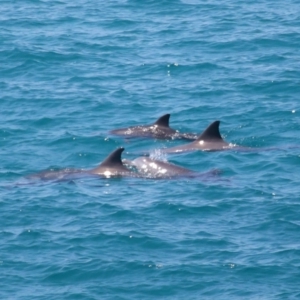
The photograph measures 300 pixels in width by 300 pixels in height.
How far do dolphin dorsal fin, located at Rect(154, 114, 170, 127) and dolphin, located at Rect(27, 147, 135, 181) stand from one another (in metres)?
3.50

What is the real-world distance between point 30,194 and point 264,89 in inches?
477

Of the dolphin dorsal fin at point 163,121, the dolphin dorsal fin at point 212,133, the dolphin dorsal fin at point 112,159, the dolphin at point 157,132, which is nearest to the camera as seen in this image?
the dolphin dorsal fin at point 112,159

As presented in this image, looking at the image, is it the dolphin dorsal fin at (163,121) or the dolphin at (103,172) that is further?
the dolphin dorsal fin at (163,121)

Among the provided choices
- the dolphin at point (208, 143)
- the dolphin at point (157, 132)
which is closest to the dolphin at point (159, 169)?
the dolphin at point (208, 143)

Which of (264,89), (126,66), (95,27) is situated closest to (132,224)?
(264,89)

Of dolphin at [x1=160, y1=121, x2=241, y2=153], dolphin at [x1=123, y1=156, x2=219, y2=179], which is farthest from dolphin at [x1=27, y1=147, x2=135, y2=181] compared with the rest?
dolphin at [x1=160, y1=121, x2=241, y2=153]

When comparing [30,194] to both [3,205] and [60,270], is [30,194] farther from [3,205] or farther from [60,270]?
[60,270]

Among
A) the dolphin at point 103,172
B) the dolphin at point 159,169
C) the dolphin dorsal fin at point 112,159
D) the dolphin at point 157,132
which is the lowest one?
the dolphin at point 157,132

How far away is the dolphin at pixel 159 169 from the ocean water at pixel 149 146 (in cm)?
39

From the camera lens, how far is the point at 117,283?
70.9ft

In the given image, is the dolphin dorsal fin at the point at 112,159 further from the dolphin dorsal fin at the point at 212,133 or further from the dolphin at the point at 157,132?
the dolphin at the point at 157,132

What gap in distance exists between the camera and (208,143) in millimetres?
30516

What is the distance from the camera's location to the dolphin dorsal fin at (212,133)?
99.6 ft

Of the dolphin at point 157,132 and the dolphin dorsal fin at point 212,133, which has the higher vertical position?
the dolphin dorsal fin at point 212,133
